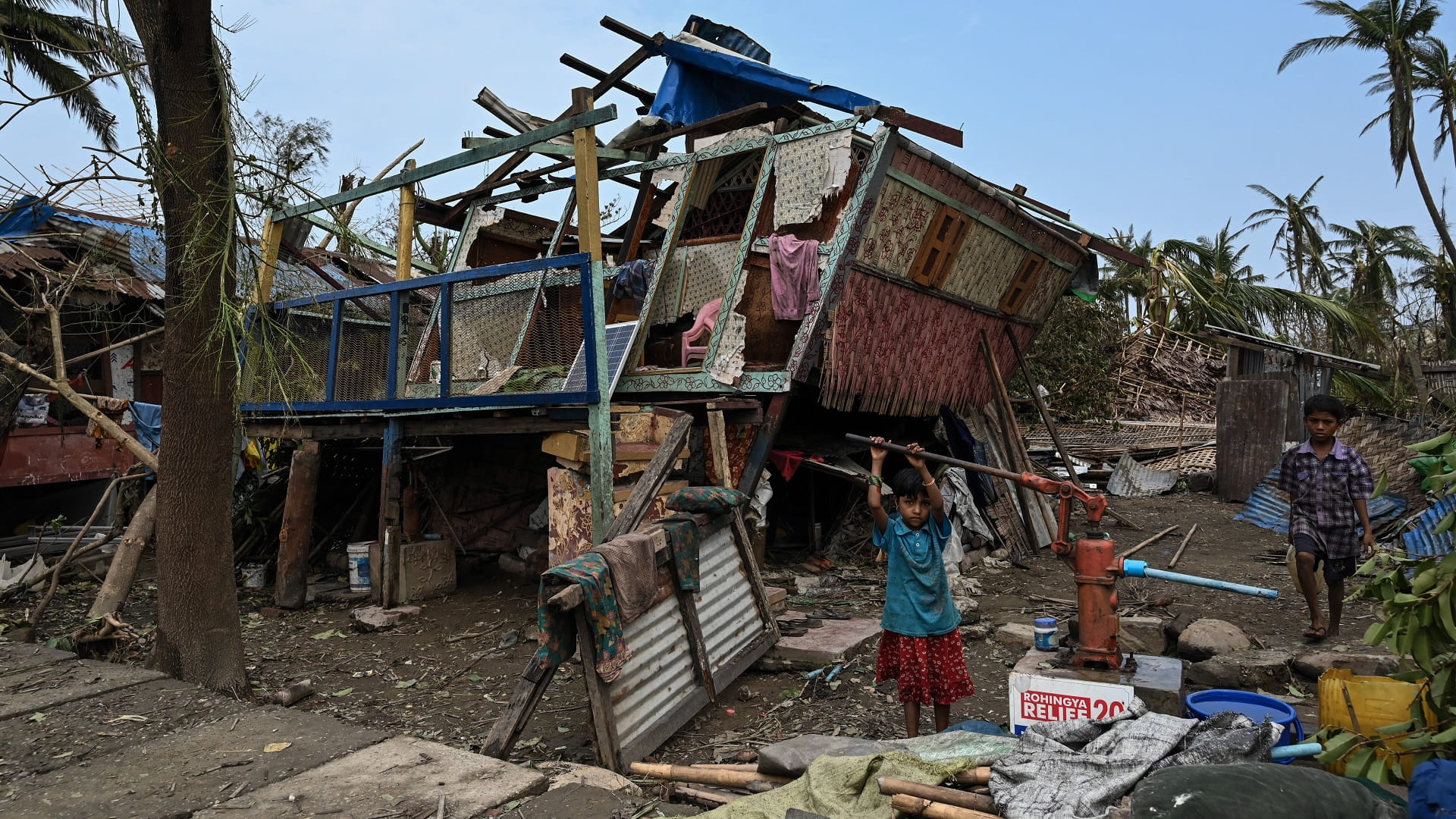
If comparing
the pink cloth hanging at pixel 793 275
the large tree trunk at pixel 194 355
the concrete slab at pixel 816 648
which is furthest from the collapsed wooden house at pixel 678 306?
the large tree trunk at pixel 194 355

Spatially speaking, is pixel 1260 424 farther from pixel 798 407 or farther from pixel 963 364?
pixel 798 407

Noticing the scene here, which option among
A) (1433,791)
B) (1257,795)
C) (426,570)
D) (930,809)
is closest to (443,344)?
(426,570)

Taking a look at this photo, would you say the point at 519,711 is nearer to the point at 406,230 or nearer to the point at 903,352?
the point at 903,352

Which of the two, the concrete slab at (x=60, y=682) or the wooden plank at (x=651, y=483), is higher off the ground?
the wooden plank at (x=651, y=483)

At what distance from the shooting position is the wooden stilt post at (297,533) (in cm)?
855

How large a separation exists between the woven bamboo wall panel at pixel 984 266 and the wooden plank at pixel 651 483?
4269mm

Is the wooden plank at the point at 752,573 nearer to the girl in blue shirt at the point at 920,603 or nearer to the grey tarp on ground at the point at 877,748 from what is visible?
the girl in blue shirt at the point at 920,603

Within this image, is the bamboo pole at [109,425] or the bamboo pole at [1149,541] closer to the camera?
the bamboo pole at [109,425]

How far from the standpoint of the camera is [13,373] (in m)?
7.91

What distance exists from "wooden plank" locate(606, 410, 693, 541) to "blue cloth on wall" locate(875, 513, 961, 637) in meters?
1.56

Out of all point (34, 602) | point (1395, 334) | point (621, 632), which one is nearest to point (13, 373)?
point (34, 602)

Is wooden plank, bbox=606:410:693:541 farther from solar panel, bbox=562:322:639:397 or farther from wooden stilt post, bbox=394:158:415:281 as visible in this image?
wooden stilt post, bbox=394:158:415:281

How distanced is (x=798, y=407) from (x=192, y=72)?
22.0 feet

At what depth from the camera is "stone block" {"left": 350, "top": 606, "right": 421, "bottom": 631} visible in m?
7.56
